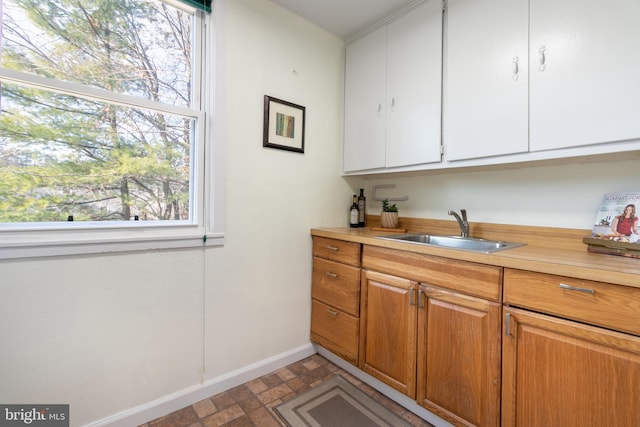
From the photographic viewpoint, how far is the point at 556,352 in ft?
3.32

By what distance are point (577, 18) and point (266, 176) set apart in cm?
172

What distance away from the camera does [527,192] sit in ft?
5.23

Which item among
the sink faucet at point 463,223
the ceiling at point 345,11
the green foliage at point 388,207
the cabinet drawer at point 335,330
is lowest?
the cabinet drawer at point 335,330

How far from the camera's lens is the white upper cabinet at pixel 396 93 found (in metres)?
1.69

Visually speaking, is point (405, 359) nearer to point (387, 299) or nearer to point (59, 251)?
point (387, 299)

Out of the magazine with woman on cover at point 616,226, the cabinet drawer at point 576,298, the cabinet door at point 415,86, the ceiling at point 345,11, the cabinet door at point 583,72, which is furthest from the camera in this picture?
the ceiling at point 345,11

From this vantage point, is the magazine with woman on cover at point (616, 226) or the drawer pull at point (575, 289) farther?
the magazine with woman on cover at point (616, 226)

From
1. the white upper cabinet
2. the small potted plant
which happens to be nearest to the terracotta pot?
the small potted plant

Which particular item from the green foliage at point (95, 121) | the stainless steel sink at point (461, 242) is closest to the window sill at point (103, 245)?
the green foliage at point (95, 121)

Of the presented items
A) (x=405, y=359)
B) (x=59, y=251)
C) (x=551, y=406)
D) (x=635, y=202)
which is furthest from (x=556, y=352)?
(x=59, y=251)

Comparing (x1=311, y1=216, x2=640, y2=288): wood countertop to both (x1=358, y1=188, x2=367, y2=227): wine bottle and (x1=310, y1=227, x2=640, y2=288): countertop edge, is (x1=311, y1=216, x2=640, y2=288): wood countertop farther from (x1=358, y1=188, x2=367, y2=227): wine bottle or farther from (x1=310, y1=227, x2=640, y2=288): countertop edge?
(x1=358, y1=188, x2=367, y2=227): wine bottle

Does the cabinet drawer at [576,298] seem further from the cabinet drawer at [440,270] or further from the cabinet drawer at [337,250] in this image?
the cabinet drawer at [337,250]

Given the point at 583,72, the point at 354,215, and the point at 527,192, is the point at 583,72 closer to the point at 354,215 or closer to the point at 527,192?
the point at 527,192

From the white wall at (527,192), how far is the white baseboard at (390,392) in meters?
1.15
